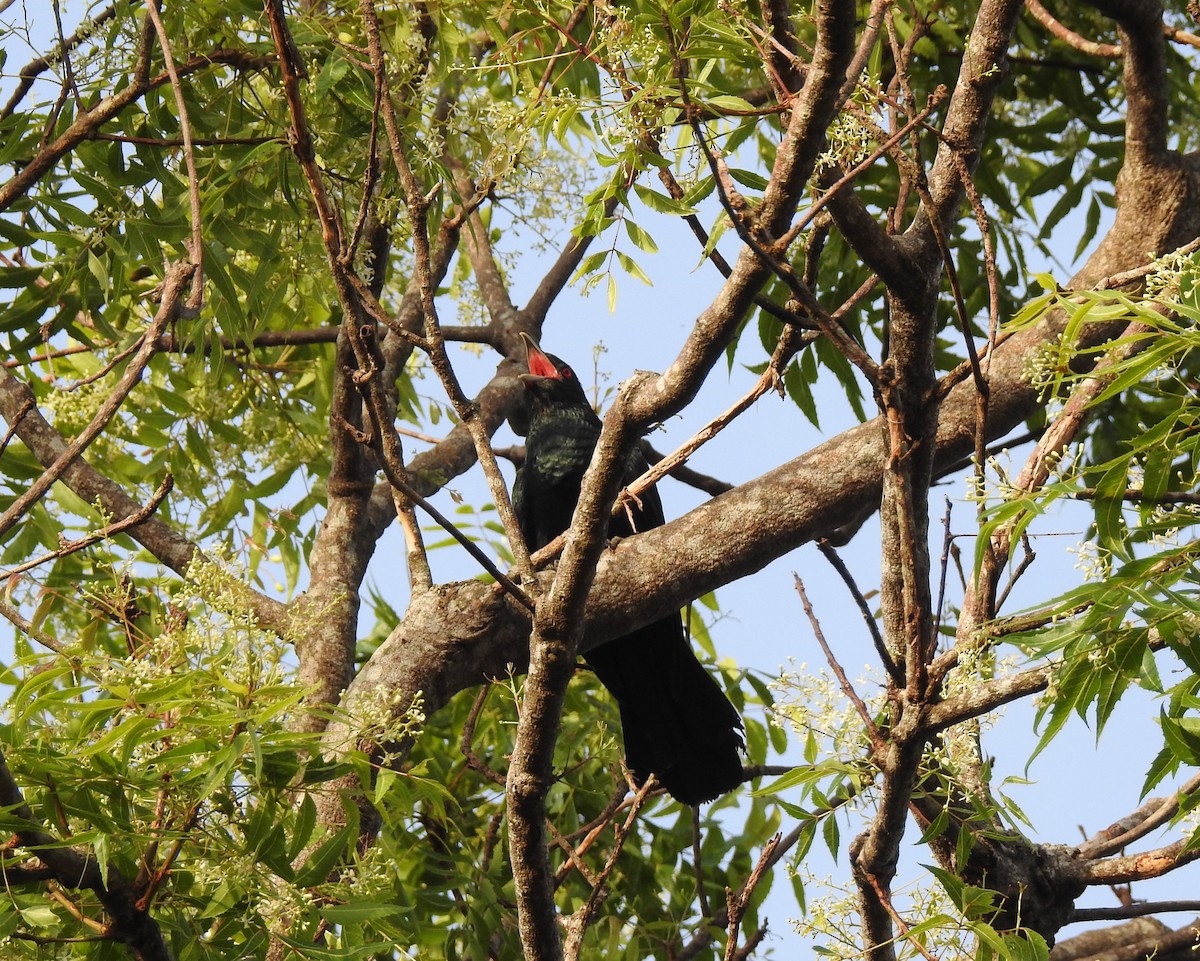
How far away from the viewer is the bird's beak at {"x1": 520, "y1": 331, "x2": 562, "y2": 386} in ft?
17.3

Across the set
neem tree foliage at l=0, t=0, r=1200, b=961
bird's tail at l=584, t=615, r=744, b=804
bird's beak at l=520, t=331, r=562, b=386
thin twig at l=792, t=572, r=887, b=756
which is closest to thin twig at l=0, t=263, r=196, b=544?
neem tree foliage at l=0, t=0, r=1200, b=961

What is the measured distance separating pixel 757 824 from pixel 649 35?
9.43 feet

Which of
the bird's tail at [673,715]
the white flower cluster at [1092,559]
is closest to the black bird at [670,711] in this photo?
the bird's tail at [673,715]

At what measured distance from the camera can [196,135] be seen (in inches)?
134

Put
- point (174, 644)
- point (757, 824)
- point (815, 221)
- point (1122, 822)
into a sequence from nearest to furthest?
point (174, 644), point (815, 221), point (1122, 822), point (757, 824)

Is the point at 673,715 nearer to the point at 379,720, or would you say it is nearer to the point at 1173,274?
the point at 379,720

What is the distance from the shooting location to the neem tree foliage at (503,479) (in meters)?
1.99

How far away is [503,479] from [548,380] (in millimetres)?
2933

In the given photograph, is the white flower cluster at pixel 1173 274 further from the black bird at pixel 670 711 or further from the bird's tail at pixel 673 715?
the bird's tail at pixel 673 715

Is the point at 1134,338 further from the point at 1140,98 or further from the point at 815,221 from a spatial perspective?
the point at 1140,98

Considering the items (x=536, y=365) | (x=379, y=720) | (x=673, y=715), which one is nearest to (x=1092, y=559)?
(x=379, y=720)

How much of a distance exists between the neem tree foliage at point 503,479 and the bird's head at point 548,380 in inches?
23.0

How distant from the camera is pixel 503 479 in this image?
8.34 ft

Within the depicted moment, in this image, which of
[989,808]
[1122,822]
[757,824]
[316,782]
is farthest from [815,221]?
[757,824]
